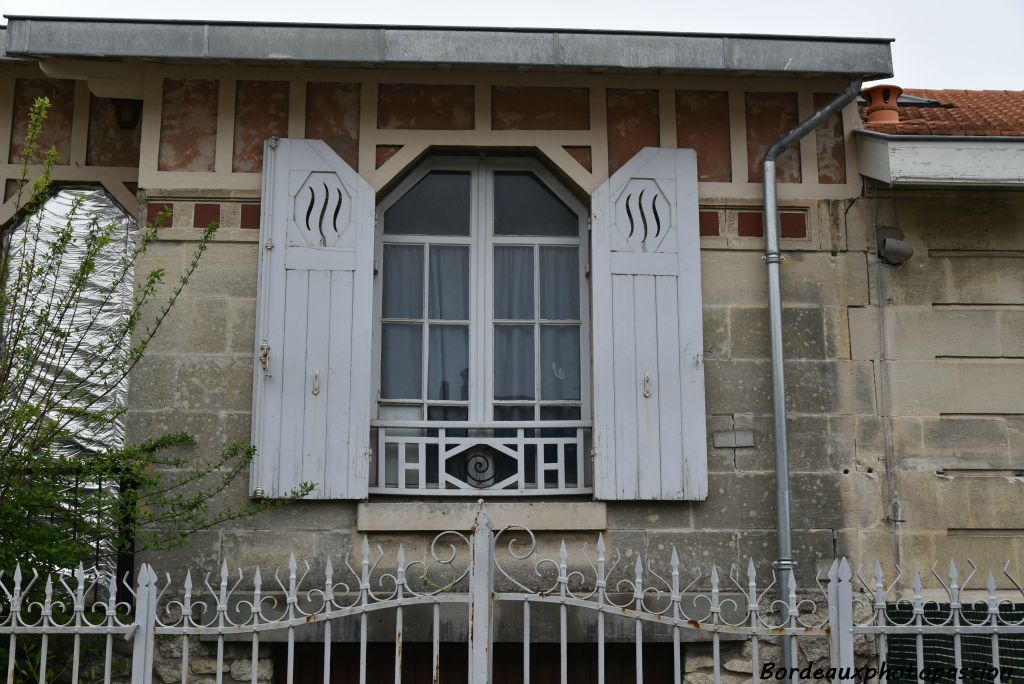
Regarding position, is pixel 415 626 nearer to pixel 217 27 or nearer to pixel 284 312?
pixel 284 312

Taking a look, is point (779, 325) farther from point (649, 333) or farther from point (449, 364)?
point (449, 364)

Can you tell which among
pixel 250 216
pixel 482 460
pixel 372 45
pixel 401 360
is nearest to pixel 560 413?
pixel 482 460

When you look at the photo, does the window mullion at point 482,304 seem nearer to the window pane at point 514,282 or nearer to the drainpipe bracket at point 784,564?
the window pane at point 514,282

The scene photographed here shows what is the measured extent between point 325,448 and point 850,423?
2.78 m

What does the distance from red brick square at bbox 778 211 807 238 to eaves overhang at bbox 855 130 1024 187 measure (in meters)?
0.52

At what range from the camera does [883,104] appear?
6.80 m

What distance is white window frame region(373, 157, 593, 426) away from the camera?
20.9 feet

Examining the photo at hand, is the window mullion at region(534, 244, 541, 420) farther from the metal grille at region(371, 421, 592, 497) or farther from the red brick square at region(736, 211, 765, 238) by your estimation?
the red brick square at region(736, 211, 765, 238)

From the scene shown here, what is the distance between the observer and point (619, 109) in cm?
655

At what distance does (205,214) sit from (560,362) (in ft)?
6.86

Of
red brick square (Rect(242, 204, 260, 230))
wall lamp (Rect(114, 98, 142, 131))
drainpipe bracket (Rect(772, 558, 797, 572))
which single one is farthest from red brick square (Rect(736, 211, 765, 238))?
wall lamp (Rect(114, 98, 142, 131))

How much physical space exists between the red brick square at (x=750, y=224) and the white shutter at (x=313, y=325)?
79.3 inches

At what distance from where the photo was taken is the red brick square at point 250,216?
6348mm

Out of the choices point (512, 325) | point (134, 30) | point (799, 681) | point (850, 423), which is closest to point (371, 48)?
point (134, 30)
